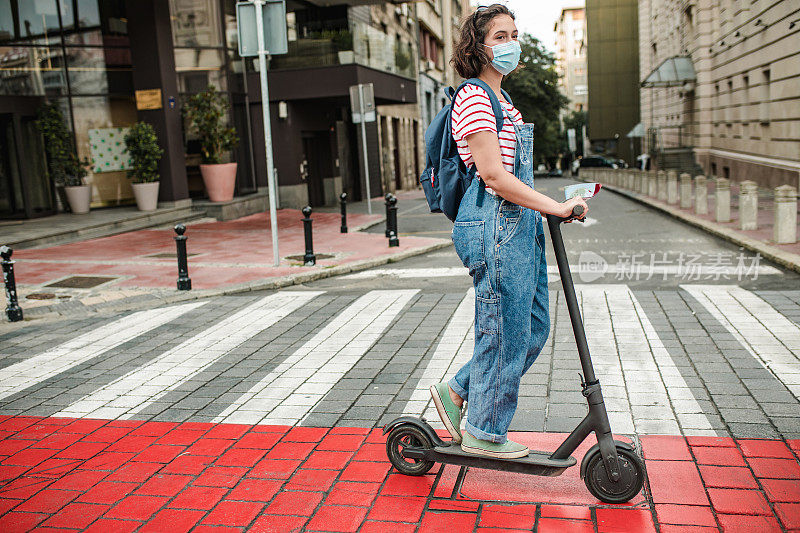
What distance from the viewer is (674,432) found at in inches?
156

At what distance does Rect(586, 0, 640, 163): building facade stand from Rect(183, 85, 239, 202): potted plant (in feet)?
191

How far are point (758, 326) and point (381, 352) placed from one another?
124 inches

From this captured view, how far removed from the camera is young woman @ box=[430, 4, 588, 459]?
3.09 metres

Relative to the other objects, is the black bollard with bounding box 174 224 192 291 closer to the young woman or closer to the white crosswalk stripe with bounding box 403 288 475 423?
the white crosswalk stripe with bounding box 403 288 475 423

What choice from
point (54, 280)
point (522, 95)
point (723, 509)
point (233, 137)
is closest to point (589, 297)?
point (723, 509)

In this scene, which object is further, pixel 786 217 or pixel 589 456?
pixel 786 217

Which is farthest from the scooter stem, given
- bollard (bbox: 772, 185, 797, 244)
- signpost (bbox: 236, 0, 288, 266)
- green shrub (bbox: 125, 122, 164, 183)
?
green shrub (bbox: 125, 122, 164, 183)

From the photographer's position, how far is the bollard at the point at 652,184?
2402 centimetres

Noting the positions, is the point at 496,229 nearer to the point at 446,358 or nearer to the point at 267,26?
the point at 446,358

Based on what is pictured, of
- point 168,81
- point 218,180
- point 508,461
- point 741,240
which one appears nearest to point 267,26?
point 741,240

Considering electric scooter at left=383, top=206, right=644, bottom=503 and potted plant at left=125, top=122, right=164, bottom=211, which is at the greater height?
potted plant at left=125, top=122, right=164, bottom=211

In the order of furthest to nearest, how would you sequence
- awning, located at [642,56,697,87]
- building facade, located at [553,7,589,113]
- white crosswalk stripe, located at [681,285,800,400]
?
building facade, located at [553,7,589,113]
awning, located at [642,56,697,87]
white crosswalk stripe, located at [681,285,800,400]

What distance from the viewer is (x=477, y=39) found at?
3234 millimetres

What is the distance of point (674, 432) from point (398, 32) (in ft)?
108
